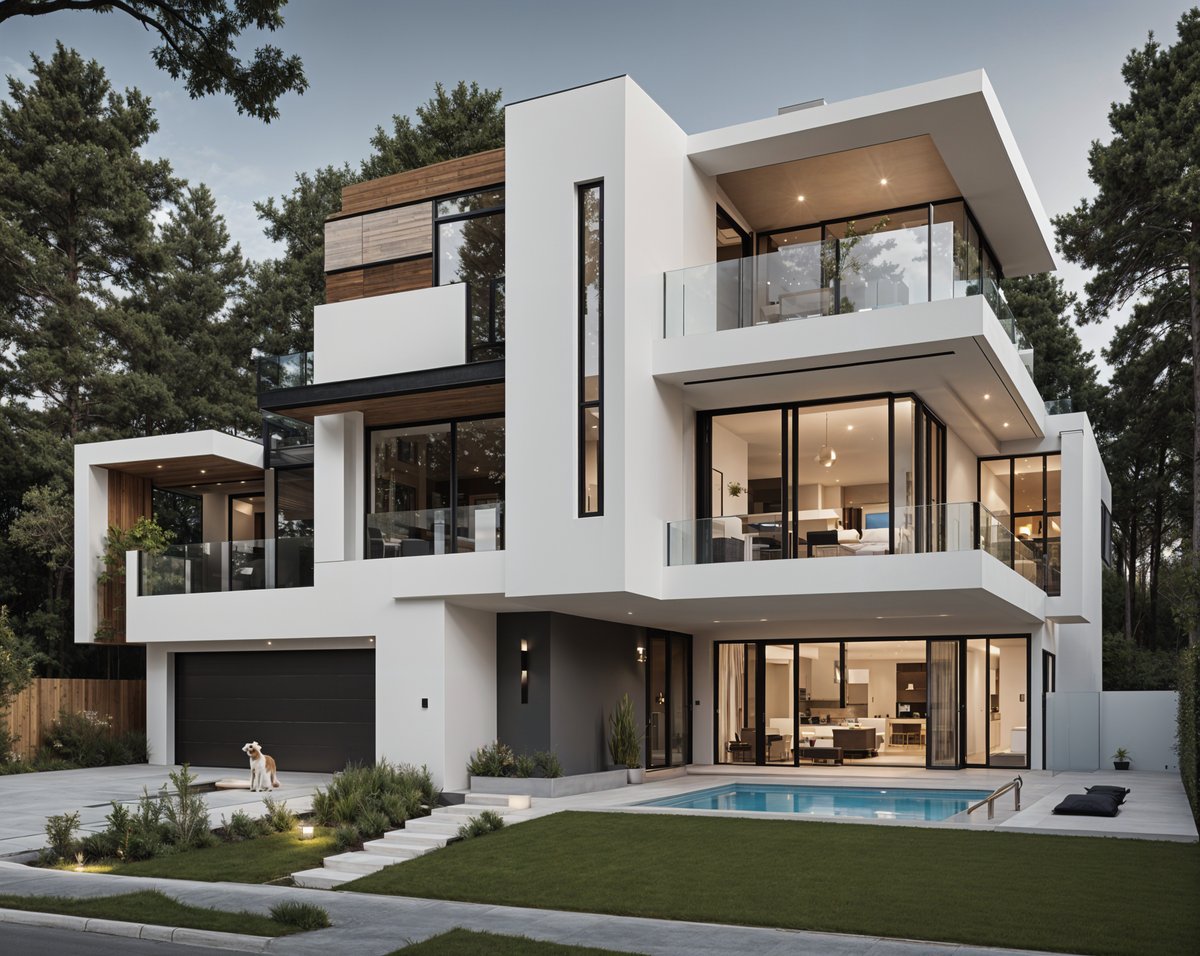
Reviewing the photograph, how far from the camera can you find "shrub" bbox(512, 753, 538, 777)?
16.9 m

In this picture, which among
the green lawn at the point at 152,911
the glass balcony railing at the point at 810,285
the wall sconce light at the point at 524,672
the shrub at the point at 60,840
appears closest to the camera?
the green lawn at the point at 152,911

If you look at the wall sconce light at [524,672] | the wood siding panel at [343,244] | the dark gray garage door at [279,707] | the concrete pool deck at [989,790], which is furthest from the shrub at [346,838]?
the wood siding panel at [343,244]

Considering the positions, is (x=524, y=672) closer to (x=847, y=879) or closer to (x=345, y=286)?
(x=345, y=286)

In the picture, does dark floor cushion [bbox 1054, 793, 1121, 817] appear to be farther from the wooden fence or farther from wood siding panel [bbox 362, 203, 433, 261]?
the wooden fence

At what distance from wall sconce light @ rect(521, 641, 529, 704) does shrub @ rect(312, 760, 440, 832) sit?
8.08 feet

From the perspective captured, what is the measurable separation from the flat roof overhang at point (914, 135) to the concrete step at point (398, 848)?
1074 cm

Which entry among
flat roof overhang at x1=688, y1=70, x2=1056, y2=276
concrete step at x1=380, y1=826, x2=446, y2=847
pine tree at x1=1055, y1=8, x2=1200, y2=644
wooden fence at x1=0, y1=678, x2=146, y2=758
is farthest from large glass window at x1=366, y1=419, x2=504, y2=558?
pine tree at x1=1055, y1=8, x2=1200, y2=644

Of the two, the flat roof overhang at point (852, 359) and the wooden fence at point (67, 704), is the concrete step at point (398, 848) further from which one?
the wooden fence at point (67, 704)

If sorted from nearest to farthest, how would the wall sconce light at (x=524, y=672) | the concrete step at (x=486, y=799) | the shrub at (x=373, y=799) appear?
the shrub at (x=373, y=799) < the concrete step at (x=486, y=799) < the wall sconce light at (x=524, y=672)

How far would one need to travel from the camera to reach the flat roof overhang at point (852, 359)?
1548 centimetres

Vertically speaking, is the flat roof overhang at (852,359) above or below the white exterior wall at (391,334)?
below

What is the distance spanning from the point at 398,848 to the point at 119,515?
13.4 metres

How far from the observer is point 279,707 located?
19.9m

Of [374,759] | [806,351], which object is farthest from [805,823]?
[374,759]
